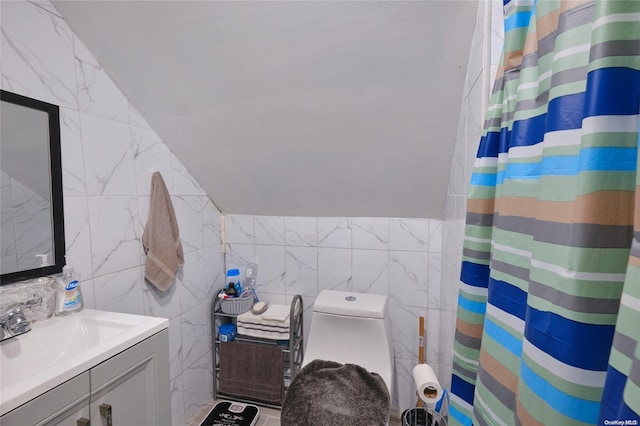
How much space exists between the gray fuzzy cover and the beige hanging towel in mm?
845

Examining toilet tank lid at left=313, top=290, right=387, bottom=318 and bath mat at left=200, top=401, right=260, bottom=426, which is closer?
toilet tank lid at left=313, top=290, right=387, bottom=318

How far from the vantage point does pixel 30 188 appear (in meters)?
1.08

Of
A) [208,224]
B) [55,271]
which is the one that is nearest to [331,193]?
[208,224]

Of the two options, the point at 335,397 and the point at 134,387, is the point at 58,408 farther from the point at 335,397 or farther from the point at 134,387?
the point at 335,397

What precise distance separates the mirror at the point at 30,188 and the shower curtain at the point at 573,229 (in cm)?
143

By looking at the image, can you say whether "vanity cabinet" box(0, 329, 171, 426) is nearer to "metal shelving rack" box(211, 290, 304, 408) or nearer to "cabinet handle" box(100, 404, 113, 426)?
"cabinet handle" box(100, 404, 113, 426)

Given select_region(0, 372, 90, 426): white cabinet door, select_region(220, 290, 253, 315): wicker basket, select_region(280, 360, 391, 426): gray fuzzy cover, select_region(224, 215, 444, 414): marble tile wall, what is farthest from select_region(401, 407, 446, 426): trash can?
select_region(0, 372, 90, 426): white cabinet door

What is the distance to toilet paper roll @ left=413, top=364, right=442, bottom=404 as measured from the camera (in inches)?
45.8

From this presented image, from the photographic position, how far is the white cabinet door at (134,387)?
0.86 meters

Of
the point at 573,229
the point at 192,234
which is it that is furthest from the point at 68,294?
the point at 573,229

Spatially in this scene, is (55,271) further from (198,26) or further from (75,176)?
(198,26)

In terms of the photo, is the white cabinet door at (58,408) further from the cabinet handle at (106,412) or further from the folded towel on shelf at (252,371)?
the folded towel on shelf at (252,371)

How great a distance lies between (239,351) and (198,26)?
177 cm

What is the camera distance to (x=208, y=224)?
198 cm
